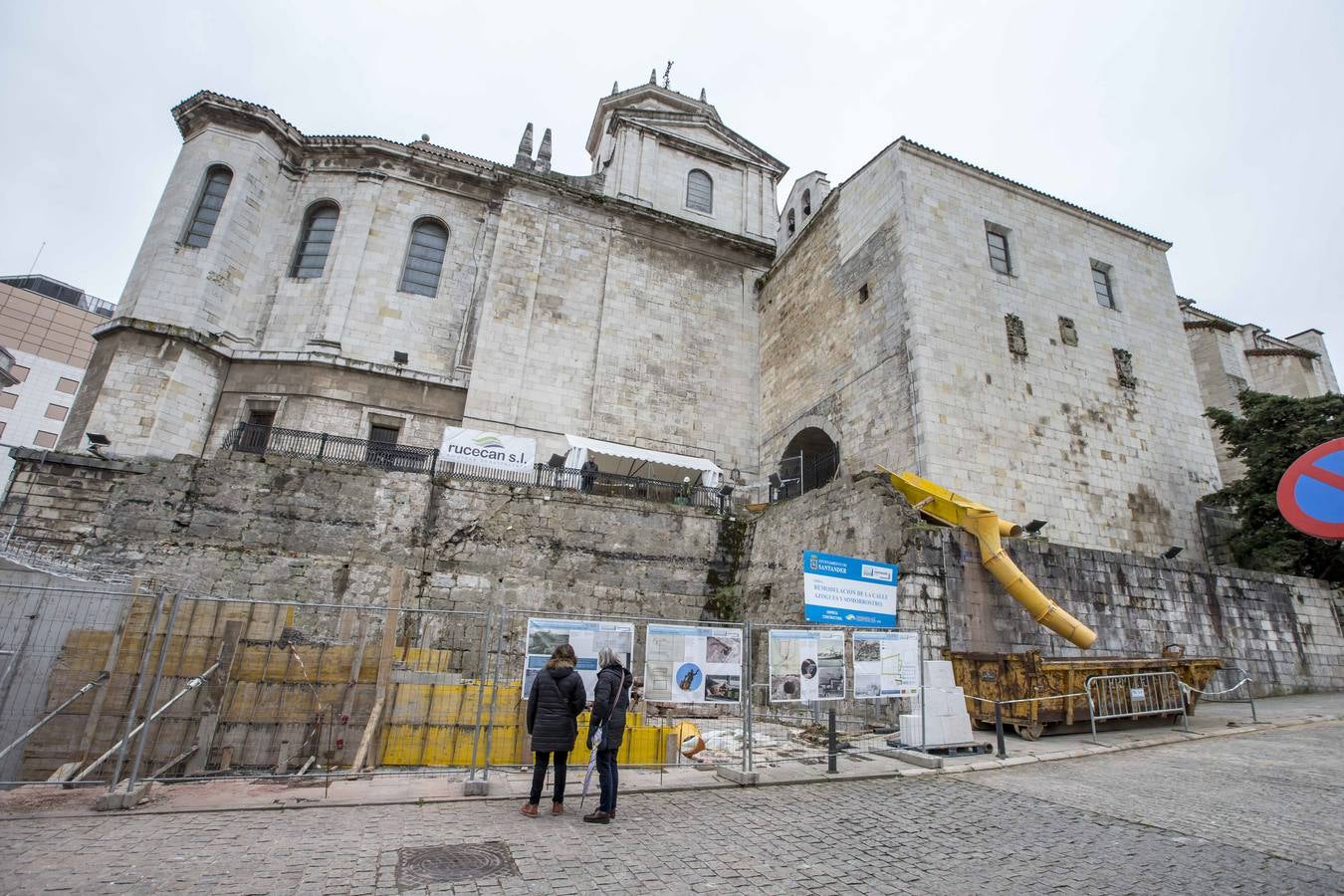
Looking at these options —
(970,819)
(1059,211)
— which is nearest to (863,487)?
(970,819)

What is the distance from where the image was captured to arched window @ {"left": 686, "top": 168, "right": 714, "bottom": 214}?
26719 mm

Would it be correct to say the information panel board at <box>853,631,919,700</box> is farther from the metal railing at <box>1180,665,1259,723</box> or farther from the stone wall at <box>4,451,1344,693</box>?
the metal railing at <box>1180,665,1259,723</box>

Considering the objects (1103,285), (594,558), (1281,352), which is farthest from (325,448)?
(1281,352)

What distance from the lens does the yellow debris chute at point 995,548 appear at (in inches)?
440

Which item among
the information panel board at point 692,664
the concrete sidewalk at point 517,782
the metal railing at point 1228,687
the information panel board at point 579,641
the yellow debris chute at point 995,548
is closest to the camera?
the concrete sidewalk at point 517,782

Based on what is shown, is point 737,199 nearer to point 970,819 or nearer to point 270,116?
point 270,116

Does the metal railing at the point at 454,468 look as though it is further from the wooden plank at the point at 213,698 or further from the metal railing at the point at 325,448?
the wooden plank at the point at 213,698

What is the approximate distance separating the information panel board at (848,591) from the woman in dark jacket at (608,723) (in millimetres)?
3744

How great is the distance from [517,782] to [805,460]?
17.1 m

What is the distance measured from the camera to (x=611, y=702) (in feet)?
18.4

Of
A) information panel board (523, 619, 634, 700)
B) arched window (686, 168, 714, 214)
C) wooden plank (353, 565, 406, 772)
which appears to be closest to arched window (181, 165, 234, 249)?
arched window (686, 168, 714, 214)

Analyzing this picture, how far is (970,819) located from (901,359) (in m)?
12.2

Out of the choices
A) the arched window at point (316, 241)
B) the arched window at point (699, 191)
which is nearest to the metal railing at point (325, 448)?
the arched window at point (316, 241)

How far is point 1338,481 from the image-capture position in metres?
4.75
